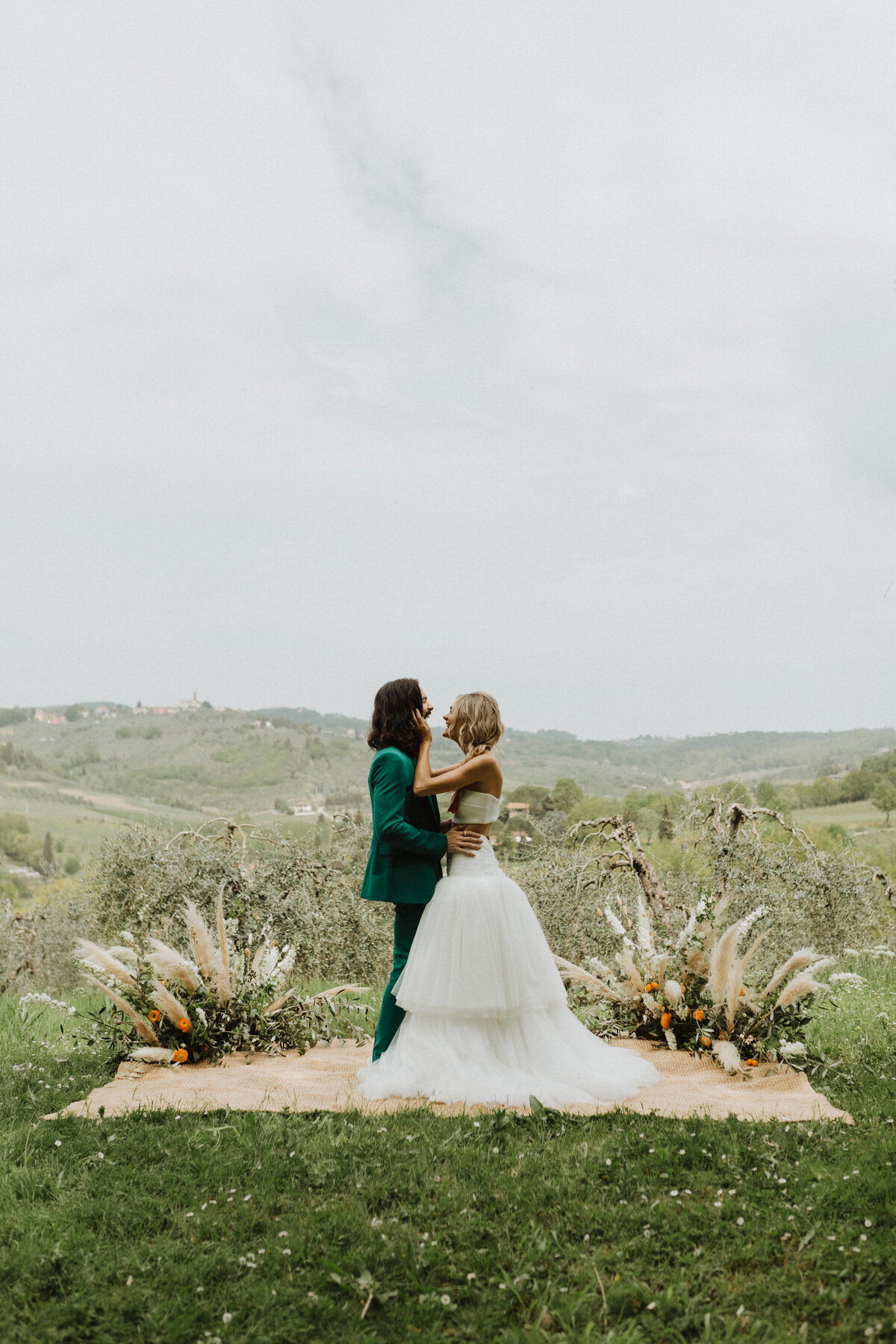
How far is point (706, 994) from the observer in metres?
6.31

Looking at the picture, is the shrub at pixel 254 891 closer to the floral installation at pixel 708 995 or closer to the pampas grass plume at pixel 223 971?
the pampas grass plume at pixel 223 971

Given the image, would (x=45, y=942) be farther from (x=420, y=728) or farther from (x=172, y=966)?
(x=420, y=728)

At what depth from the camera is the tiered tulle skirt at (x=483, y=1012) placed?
5355 mm

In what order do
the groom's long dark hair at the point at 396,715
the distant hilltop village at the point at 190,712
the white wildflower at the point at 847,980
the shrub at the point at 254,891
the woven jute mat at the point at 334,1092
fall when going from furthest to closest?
1. the distant hilltop village at the point at 190,712
2. the shrub at the point at 254,891
3. the white wildflower at the point at 847,980
4. the groom's long dark hair at the point at 396,715
5. the woven jute mat at the point at 334,1092

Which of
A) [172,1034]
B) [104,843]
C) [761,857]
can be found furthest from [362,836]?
[172,1034]

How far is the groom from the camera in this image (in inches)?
220

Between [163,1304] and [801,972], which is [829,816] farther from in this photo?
[163,1304]

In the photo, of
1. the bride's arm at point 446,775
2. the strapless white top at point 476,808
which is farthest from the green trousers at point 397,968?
the bride's arm at point 446,775

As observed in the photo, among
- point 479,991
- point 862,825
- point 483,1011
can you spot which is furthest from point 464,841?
point 862,825

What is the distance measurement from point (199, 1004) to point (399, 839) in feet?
6.83

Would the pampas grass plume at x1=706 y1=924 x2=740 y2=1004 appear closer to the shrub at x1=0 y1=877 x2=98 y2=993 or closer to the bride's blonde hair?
the bride's blonde hair

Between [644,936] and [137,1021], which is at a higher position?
[644,936]

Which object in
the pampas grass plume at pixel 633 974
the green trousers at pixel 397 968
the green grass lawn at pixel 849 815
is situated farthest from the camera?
the green grass lawn at pixel 849 815

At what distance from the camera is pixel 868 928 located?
13.7 m
